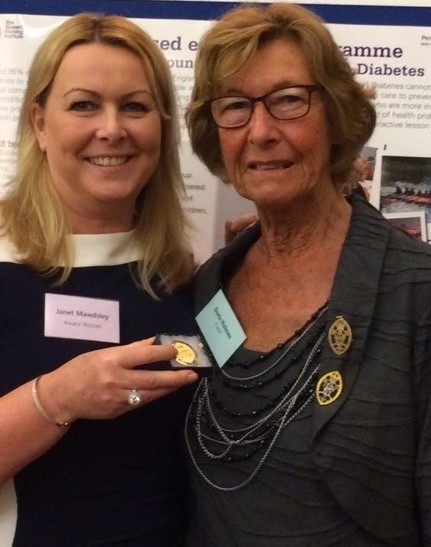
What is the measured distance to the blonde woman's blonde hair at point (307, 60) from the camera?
1.31m

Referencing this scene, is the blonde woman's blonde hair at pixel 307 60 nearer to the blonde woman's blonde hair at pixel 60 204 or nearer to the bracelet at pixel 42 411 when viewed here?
the blonde woman's blonde hair at pixel 60 204

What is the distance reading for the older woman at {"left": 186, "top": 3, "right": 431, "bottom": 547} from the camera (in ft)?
3.79

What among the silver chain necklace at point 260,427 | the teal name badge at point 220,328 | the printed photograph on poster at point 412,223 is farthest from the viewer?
the printed photograph on poster at point 412,223

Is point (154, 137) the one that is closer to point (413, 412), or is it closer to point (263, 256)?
point (263, 256)

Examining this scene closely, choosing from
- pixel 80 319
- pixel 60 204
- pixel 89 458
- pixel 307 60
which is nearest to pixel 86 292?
pixel 80 319

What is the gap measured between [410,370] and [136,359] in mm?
432

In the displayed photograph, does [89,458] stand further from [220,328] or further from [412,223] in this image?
[412,223]

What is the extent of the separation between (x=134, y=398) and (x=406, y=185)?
958 mm

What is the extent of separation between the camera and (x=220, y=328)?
55.4 inches

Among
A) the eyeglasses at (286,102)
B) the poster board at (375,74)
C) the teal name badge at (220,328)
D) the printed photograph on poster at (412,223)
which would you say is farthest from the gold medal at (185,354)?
the printed photograph on poster at (412,223)

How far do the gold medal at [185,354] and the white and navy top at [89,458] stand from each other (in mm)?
97

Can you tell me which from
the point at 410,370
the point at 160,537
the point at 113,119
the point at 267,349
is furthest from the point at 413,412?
the point at 113,119

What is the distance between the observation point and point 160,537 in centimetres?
139

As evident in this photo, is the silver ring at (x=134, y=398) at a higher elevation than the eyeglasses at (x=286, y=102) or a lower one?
lower
